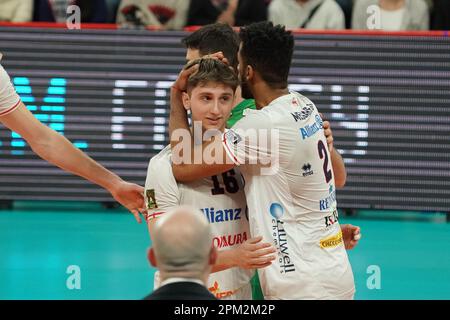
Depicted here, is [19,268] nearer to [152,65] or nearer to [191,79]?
[152,65]

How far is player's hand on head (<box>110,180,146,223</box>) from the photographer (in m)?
5.30

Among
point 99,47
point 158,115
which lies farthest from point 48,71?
point 158,115

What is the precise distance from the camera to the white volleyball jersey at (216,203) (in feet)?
15.6

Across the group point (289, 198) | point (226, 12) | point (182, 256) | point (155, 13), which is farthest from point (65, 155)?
point (226, 12)

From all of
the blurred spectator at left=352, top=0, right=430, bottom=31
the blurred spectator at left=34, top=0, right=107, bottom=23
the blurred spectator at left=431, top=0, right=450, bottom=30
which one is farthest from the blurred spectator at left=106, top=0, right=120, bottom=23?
the blurred spectator at left=431, top=0, right=450, bottom=30

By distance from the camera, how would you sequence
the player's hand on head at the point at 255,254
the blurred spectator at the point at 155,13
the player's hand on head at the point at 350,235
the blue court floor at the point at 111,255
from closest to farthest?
the player's hand on head at the point at 255,254 < the player's hand on head at the point at 350,235 < the blue court floor at the point at 111,255 < the blurred spectator at the point at 155,13

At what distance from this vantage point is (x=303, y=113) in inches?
188

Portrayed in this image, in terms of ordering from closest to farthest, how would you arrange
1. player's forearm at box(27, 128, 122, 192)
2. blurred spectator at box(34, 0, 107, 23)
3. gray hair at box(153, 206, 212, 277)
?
gray hair at box(153, 206, 212, 277), player's forearm at box(27, 128, 122, 192), blurred spectator at box(34, 0, 107, 23)

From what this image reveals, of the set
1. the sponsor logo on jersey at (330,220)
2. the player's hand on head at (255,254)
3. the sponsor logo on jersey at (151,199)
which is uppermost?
the sponsor logo on jersey at (151,199)

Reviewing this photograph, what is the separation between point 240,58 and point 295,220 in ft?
2.88

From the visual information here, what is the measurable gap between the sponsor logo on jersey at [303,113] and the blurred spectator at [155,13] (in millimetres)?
6718

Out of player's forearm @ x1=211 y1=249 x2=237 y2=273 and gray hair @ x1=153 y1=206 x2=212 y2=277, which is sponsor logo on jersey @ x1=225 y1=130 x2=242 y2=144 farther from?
gray hair @ x1=153 y1=206 x2=212 y2=277

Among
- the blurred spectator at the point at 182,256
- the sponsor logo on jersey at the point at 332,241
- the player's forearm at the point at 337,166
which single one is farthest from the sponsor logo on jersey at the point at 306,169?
the blurred spectator at the point at 182,256

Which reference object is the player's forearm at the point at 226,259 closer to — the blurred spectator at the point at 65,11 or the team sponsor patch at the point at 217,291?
the team sponsor patch at the point at 217,291
